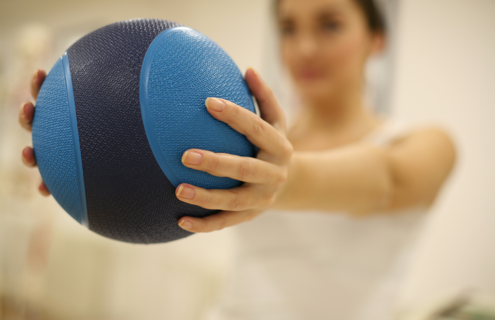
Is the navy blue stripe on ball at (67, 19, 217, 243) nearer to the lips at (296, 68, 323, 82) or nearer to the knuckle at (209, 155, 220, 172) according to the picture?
the knuckle at (209, 155, 220, 172)

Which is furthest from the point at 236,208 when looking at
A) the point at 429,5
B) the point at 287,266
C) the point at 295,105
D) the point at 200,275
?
the point at 429,5

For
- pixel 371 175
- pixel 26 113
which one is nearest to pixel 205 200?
pixel 26 113

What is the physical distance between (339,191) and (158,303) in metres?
2.21

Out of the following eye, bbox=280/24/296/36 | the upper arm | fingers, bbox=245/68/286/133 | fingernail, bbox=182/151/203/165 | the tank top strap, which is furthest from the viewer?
eye, bbox=280/24/296/36

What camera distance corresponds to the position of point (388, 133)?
47.0 inches

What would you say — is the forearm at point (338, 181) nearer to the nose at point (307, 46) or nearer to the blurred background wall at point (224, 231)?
the nose at point (307, 46)

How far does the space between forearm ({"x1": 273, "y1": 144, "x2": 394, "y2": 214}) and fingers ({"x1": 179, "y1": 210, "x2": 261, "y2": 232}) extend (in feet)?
0.44

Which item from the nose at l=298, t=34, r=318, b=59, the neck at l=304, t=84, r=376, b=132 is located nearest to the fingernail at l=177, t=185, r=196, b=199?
the nose at l=298, t=34, r=318, b=59

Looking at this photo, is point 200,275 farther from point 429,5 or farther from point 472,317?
point 429,5

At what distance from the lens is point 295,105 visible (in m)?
2.58

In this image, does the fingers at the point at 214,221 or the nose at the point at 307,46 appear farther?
the nose at the point at 307,46

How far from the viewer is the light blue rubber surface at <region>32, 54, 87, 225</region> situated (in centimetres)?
49

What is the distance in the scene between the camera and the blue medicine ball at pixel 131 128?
46 cm

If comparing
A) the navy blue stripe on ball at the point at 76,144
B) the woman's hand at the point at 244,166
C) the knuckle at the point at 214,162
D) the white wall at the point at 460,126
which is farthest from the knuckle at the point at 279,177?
the white wall at the point at 460,126
